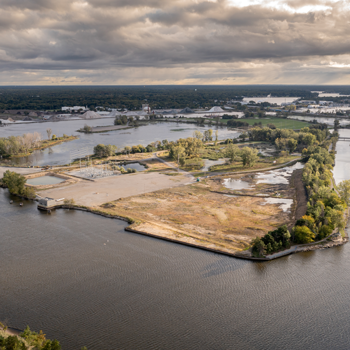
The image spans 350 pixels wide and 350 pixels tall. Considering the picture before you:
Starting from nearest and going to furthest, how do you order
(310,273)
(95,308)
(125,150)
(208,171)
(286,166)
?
(95,308) → (310,273) → (208,171) → (286,166) → (125,150)

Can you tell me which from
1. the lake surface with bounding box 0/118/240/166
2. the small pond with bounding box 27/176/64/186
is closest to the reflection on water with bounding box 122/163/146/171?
the lake surface with bounding box 0/118/240/166

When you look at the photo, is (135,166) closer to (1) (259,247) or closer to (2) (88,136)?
(1) (259,247)

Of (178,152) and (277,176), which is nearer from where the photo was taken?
(277,176)

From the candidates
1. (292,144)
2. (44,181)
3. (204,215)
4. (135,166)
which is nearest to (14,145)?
(44,181)

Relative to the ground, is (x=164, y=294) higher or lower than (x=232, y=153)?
lower

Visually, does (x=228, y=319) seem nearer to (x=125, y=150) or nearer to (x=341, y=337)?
(x=341, y=337)

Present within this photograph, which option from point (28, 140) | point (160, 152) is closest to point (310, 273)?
point (160, 152)

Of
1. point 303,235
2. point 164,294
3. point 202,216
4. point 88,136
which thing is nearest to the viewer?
Result: point 164,294
